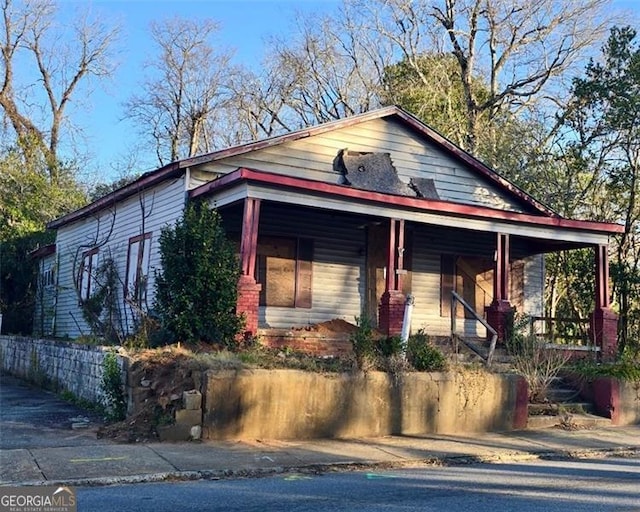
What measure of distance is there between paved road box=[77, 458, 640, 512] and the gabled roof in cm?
821

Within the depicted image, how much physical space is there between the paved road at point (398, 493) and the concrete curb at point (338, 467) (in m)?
0.21

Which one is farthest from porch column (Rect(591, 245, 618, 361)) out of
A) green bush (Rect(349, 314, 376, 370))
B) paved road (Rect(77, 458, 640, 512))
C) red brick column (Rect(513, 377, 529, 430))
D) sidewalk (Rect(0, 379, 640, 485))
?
paved road (Rect(77, 458, 640, 512))

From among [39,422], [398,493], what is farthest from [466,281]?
[398,493]

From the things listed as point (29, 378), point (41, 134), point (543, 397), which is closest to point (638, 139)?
point (543, 397)

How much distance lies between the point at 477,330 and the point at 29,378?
11176mm

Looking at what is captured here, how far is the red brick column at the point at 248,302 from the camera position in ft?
40.9

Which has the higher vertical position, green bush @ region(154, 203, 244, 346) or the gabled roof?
the gabled roof

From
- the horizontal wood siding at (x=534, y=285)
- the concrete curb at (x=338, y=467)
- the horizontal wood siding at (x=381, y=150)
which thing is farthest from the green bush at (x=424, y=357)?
the horizontal wood siding at (x=534, y=285)

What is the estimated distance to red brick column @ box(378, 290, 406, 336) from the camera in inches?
549

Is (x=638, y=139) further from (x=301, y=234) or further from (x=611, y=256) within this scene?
(x=301, y=234)

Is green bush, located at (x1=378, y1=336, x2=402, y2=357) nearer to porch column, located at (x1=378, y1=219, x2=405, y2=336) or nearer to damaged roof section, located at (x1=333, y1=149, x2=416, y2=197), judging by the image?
porch column, located at (x1=378, y1=219, x2=405, y2=336)

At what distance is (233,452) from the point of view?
954 cm

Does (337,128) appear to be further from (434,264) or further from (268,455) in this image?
(268,455)

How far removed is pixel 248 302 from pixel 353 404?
263 centimetres
